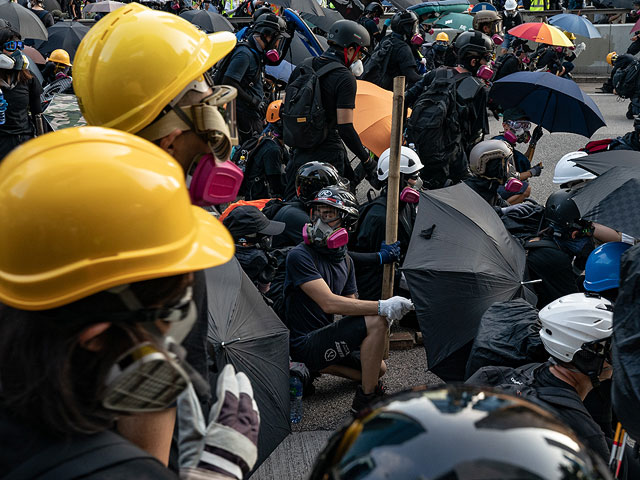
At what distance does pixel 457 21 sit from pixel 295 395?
12754 mm

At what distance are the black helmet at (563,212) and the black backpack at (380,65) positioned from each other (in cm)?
493

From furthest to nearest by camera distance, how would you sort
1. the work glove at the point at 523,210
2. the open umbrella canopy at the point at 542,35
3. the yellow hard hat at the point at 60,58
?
1. the open umbrella canopy at the point at 542,35
2. the yellow hard hat at the point at 60,58
3. the work glove at the point at 523,210

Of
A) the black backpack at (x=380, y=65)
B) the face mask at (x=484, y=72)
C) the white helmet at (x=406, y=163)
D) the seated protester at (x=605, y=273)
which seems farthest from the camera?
the black backpack at (x=380, y=65)

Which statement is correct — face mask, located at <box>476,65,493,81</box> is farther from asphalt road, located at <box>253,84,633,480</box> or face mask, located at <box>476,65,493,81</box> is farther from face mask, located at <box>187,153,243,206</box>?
face mask, located at <box>187,153,243,206</box>

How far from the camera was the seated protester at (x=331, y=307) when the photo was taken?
4426mm

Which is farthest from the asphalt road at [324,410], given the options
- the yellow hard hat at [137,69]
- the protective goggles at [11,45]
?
the protective goggles at [11,45]

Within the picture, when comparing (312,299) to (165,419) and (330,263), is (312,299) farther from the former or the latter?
(165,419)

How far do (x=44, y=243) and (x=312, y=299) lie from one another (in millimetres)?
3277

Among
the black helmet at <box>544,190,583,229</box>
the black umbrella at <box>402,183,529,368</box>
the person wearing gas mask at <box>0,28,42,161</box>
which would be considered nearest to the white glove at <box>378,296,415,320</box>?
Answer: the black umbrella at <box>402,183,529,368</box>

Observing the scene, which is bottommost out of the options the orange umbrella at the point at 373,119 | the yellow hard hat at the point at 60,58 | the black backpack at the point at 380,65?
the yellow hard hat at the point at 60,58

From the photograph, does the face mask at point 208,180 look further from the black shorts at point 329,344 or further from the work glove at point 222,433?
the black shorts at point 329,344

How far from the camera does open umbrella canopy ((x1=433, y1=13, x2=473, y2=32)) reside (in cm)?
1522

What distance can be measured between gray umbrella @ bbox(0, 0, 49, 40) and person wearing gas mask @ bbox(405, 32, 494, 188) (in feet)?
23.4

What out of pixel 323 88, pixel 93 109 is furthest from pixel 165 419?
pixel 323 88
